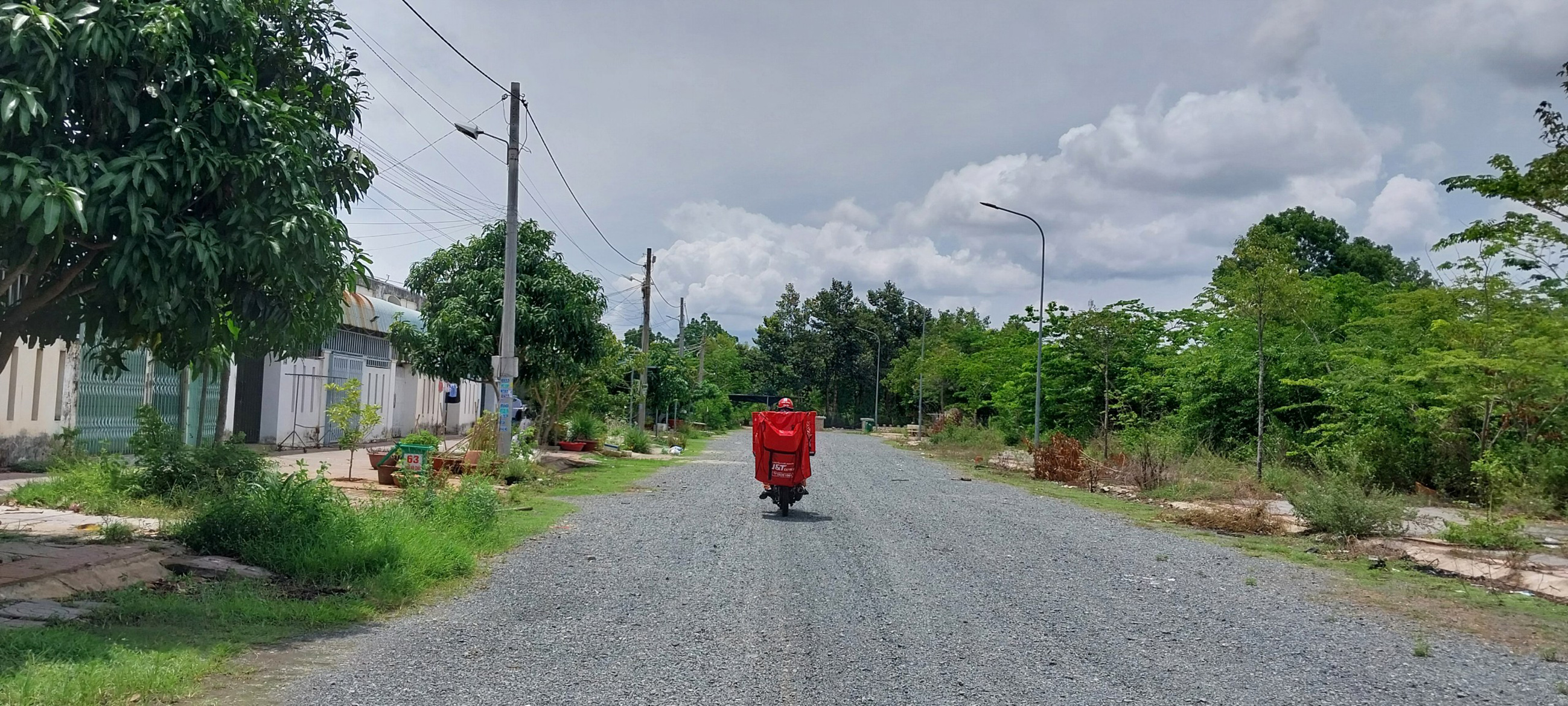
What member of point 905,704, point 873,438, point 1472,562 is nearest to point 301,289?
point 905,704

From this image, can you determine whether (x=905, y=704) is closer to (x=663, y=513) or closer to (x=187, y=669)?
(x=187, y=669)

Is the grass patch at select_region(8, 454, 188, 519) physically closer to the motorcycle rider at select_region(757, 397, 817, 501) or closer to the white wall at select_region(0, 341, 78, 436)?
the white wall at select_region(0, 341, 78, 436)

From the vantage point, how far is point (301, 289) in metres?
8.02

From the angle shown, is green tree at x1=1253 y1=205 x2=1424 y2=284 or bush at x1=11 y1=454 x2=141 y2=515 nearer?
bush at x1=11 y1=454 x2=141 y2=515

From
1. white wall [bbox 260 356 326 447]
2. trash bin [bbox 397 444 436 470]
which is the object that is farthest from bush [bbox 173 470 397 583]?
white wall [bbox 260 356 326 447]

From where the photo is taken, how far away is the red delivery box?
561 inches

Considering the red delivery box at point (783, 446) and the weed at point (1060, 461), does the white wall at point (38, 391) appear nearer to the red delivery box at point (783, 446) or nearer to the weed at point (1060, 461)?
the red delivery box at point (783, 446)

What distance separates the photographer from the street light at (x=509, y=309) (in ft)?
64.4

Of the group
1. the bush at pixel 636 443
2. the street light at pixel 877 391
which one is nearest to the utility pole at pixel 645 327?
the bush at pixel 636 443

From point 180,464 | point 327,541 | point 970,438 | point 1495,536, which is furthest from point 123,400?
point 970,438

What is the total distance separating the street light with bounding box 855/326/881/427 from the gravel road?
5861 cm

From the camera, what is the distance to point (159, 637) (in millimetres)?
6262

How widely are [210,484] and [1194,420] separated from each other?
2166 cm

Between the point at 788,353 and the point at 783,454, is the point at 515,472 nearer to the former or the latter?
the point at 783,454
